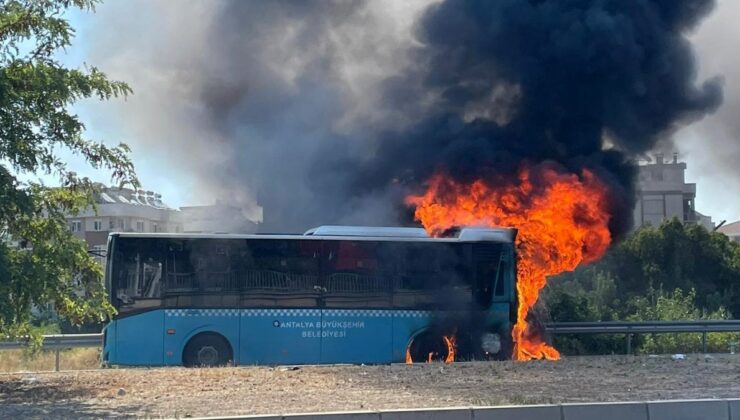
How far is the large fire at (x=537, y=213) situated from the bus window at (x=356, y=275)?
7.38 feet

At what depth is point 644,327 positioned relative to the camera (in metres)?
18.8

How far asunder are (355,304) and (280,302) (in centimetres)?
150

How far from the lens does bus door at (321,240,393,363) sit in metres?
16.3

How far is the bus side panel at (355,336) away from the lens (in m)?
16.3

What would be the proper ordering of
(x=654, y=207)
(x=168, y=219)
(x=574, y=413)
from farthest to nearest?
(x=654, y=207), (x=168, y=219), (x=574, y=413)

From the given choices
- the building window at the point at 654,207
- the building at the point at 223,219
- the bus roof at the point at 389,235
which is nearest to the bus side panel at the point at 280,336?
the bus roof at the point at 389,235

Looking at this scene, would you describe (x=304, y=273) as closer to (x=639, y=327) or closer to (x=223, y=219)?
(x=639, y=327)

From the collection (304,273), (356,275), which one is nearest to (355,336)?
(356,275)

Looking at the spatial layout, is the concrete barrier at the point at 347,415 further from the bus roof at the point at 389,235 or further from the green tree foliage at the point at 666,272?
the green tree foliage at the point at 666,272

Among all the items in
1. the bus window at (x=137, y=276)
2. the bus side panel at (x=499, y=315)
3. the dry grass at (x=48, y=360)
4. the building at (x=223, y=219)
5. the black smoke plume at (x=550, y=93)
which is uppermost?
the black smoke plume at (x=550, y=93)

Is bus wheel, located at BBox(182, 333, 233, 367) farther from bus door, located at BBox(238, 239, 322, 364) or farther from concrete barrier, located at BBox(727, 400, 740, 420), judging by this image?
concrete barrier, located at BBox(727, 400, 740, 420)

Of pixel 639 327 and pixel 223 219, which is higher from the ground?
pixel 223 219

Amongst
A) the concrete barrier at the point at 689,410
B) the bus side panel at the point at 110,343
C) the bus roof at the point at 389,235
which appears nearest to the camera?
the concrete barrier at the point at 689,410

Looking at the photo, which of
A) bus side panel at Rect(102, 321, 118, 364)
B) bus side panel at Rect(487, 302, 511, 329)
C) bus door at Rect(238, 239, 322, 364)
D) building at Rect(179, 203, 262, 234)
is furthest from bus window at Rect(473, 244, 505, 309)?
building at Rect(179, 203, 262, 234)
